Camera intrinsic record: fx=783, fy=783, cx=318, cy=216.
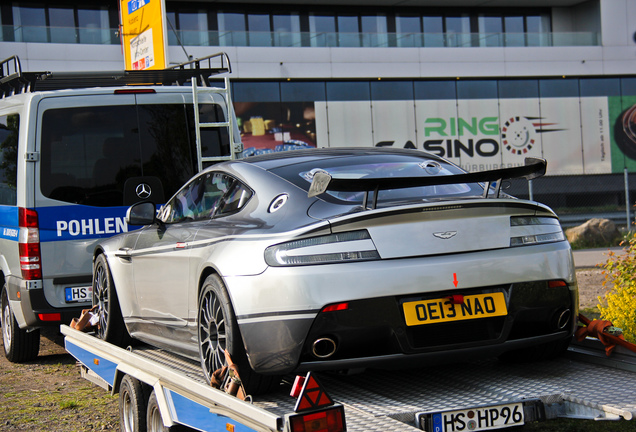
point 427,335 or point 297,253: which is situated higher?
point 297,253

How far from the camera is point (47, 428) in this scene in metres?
5.56

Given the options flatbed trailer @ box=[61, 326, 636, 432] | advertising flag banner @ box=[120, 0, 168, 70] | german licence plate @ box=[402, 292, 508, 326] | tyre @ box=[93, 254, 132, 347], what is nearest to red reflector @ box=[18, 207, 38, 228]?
A: tyre @ box=[93, 254, 132, 347]

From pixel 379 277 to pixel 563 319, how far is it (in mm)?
1086

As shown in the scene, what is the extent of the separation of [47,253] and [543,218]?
479 cm

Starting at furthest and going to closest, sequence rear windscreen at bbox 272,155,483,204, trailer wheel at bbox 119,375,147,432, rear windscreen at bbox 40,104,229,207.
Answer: rear windscreen at bbox 40,104,229,207 < trailer wheel at bbox 119,375,147,432 < rear windscreen at bbox 272,155,483,204

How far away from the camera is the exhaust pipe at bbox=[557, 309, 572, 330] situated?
390 cm

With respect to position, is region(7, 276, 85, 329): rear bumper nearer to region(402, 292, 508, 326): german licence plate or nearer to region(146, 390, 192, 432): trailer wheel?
region(146, 390, 192, 432): trailer wheel

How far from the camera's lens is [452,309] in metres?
3.59

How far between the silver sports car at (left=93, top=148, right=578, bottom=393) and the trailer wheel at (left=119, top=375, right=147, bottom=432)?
0.53 m

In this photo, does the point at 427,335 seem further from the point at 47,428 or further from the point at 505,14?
the point at 505,14

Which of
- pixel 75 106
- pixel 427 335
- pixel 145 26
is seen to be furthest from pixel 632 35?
pixel 427 335

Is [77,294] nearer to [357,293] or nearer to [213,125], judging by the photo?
[213,125]

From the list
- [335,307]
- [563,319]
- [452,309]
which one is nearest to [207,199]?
[335,307]

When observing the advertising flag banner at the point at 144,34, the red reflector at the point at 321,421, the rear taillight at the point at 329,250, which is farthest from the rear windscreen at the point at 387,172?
the advertising flag banner at the point at 144,34
